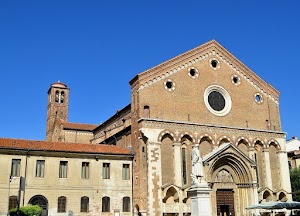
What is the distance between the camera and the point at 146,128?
31234 millimetres

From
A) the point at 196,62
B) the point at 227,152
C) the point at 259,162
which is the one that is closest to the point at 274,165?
the point at 259,162

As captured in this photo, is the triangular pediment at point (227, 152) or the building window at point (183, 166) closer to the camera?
the triangular pediment at point (227, 152)

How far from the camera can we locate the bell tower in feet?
185

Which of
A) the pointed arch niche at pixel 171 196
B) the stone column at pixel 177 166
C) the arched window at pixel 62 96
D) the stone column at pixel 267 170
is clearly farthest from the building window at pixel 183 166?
the arched window at pixel 62 96

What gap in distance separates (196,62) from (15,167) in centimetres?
1857

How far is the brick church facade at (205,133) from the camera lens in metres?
30.9

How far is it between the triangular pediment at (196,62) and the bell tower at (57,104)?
26.4 meters

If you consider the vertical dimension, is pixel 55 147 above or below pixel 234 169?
above

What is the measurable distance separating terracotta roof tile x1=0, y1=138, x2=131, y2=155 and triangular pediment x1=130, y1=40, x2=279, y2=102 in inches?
224

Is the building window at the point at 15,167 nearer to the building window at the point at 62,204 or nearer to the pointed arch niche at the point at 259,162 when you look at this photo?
the building window at the point at 62,204

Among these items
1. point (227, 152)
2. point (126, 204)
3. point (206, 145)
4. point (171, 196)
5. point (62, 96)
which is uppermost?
point (62, 96)

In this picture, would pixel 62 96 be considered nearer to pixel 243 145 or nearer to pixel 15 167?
pixel 15 167

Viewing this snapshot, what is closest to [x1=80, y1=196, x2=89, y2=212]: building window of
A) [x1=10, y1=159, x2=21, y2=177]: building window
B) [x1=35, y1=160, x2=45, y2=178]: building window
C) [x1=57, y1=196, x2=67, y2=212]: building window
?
[x1=57, y1=196, x2=67, y2=212]: building window

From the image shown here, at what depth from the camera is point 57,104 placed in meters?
57.1
